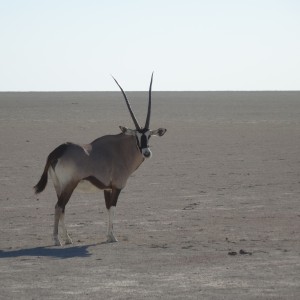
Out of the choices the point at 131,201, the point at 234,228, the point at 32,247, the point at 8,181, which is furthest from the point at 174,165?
the point at 32,247

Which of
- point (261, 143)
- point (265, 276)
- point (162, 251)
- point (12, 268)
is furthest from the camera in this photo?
point (261, 143)

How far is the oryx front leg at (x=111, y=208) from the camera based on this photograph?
13375 mm

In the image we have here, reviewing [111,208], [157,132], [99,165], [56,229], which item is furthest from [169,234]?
[56,229]

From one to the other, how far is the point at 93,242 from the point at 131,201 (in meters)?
4.68

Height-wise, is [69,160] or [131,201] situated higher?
[69,160]

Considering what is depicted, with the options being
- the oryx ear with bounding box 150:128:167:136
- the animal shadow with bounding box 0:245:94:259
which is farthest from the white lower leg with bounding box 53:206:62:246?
the oryx ear with bounding box 150:128:167:136

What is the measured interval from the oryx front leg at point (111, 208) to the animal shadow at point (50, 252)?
637mm

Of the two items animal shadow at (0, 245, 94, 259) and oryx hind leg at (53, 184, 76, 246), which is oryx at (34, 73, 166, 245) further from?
animal shadow at (0, 245, 94, 259)

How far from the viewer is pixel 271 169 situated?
24.2 meters

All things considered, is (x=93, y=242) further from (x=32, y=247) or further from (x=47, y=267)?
(x=47, y=267)

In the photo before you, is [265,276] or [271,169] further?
[271,169]

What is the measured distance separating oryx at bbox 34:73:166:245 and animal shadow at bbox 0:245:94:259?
1.66ft

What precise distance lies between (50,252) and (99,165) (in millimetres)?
1873

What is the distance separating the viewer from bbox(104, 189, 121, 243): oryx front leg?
43.9 feet
